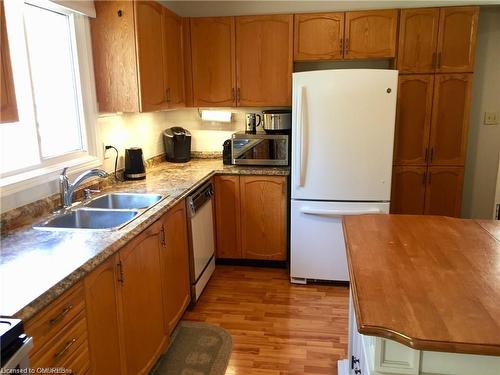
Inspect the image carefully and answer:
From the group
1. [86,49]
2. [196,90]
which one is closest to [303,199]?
[196,90]

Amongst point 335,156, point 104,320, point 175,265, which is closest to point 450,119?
point 335,156

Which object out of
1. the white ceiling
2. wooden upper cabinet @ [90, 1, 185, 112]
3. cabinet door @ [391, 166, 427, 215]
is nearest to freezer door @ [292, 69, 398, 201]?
cabinet door @ [391, 166, 427, 215]

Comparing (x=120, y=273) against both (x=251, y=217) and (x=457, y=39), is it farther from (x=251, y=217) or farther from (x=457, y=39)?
(x=457, y=39)

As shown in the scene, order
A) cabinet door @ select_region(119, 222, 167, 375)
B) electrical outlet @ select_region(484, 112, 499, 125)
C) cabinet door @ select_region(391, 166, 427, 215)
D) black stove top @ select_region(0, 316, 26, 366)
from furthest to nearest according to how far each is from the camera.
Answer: electrical outlet @ select_region(484, 112, 499, 125)
cabinet door @ select_region(391, 166, 427, 215)
cabinet door @ select_region(119, 222, 167, 375)
black stove top @ select_region(0, 316, 26, 366)

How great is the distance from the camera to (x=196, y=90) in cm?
345

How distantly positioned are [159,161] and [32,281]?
2356 mm

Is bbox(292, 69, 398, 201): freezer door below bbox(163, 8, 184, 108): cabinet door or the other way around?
below

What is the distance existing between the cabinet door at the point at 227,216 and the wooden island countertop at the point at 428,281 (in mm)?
1501

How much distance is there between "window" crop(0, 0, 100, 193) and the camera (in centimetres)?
191

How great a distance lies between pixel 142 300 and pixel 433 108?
8.76 ft

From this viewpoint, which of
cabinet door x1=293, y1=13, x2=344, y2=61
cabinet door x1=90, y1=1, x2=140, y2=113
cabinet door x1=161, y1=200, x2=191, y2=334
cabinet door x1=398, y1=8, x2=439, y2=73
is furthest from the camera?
cabinet door x1=293, y1=13, x2=344, y2=61

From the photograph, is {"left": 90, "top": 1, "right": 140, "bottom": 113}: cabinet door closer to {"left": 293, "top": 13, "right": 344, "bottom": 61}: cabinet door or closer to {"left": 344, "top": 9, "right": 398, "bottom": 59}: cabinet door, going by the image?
{"left": 293, "top": 13, "right": 344, "bottom": 61}: cabinet door

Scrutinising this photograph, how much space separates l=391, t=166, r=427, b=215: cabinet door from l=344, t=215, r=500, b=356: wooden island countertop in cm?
140

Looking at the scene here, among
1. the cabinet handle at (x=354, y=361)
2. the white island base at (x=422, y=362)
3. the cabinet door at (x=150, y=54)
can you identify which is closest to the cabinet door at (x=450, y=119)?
the cabinet handle at (x=354, y=361)
